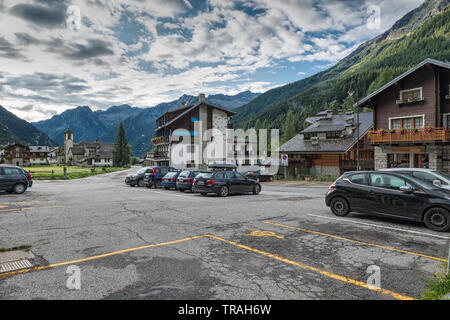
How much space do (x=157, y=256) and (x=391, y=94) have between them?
30.3 metres

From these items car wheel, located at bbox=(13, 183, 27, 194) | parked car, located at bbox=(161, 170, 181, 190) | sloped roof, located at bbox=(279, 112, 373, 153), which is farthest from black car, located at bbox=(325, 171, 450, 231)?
sloped roof, located at bbox=(279, 112, 373, 153)

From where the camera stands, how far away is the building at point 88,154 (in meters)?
111

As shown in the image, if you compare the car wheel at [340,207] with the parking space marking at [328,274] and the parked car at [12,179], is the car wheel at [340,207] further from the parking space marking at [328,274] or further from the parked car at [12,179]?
the parked car at [12,179]

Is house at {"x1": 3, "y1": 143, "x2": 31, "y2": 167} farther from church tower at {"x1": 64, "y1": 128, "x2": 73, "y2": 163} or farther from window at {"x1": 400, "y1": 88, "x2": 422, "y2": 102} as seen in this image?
window at {"x1": 400, "y1": 88, "x2": 422, "y2": 102}

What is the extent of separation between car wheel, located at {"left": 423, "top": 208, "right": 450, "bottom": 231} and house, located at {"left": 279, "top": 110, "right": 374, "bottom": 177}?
28.6 metres

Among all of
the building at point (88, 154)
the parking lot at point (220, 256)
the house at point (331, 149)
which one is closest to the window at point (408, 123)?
the house at point (331, 149)

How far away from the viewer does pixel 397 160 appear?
2825 cm

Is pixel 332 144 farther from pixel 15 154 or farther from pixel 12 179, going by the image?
pixel 15 154

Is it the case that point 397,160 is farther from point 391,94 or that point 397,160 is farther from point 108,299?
point 108,299

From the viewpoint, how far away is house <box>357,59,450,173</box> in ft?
77.9

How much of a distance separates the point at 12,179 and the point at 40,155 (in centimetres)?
13032

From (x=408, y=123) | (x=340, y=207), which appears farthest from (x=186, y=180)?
(x=408, y=123)

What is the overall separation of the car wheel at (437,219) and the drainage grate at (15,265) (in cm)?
944
